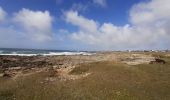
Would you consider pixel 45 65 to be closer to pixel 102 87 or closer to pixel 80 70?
pixel 80 70

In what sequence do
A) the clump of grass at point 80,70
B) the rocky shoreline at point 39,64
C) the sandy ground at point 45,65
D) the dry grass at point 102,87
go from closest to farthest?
the dry grass at point 102,87 → the clump of grass at point 80,70 → the sandy ground at point 45,65 → the rocky shoreline at point 39,64

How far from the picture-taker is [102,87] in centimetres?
3120

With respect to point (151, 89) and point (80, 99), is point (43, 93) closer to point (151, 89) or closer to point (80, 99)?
point (80, 99)

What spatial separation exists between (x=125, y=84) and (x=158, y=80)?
556cm

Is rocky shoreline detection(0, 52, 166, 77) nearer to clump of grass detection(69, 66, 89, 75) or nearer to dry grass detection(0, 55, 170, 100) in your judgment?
clump of grass detection(69, 66, 89, 75)

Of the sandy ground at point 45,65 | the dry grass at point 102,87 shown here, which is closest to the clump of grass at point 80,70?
the sandy ground at point 45,65

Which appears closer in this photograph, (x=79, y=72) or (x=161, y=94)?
(x=161, y=94)

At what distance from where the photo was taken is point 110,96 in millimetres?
27734

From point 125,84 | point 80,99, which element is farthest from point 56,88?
point 125,84

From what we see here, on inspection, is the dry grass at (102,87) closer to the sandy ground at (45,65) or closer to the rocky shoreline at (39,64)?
the sandy ground at (45,65)

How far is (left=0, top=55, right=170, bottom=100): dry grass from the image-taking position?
2784cm

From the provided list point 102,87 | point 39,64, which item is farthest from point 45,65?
point 102,87

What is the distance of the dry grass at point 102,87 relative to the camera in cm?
2784

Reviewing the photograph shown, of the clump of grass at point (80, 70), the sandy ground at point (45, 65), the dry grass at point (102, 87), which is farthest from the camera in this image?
the sandy ground at point (45, 65)
